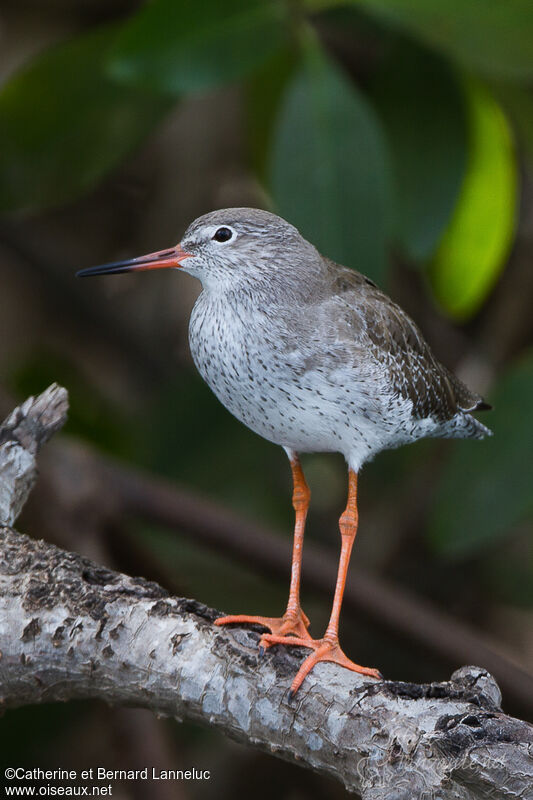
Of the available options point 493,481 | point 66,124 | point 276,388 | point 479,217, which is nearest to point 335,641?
point 276,388

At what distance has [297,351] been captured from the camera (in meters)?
2.94

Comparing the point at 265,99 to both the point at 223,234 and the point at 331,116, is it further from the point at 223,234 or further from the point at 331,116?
the point at 223,234

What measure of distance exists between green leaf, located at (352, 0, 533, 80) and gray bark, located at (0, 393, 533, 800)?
2.60 metres

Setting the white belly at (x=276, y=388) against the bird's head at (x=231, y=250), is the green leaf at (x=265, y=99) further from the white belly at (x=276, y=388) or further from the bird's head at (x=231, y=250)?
the white belly at (x=276, y=388)

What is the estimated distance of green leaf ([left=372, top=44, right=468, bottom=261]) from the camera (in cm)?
433

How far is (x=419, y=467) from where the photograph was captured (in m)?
5.94

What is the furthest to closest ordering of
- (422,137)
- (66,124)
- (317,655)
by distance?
(422,137)
(66,124)
(317,655)

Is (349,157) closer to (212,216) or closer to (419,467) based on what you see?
(212,216)

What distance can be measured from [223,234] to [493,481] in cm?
A: 176

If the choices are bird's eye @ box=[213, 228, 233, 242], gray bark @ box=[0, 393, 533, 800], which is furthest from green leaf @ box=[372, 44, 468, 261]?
gray bark @ box=[0, 393, 533, 800]

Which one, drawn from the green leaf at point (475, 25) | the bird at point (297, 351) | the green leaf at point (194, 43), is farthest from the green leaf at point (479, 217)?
the bird at point (297, 351)

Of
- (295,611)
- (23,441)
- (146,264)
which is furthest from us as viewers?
(295,611)

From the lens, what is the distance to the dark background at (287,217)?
13.2 feet

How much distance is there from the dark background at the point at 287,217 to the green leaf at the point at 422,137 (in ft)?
0.04
